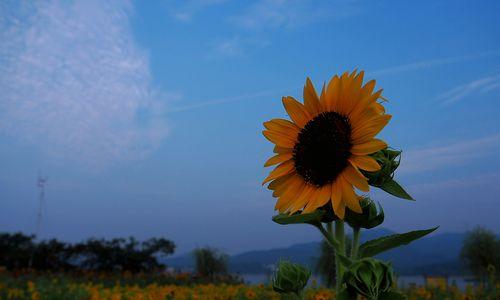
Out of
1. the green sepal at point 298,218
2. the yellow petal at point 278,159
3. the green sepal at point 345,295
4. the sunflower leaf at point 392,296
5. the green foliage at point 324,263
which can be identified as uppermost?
the green foliage at point 324,263

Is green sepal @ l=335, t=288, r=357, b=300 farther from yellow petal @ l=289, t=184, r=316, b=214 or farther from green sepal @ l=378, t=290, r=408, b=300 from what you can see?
yellow petal @ l=289, t=184, r=316, b=214

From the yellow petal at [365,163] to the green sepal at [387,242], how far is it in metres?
0.21

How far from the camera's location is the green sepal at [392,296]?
143cm

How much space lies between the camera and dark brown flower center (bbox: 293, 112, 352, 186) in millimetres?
1598

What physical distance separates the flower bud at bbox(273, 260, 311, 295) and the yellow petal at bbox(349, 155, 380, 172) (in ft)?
1.42

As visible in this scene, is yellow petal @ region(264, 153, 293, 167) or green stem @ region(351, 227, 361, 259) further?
yellow petal @ region(264, 153, 293, 167)

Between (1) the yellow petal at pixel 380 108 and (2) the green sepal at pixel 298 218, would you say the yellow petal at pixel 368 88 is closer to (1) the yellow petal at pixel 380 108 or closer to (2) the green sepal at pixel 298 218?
(1) the yellow petal at pixel 380 108

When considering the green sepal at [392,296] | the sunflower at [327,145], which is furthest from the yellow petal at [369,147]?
the green sepal at [392,296]

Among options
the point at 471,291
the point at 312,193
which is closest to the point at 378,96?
the point at 312,193

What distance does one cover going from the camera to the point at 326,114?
5.47ft

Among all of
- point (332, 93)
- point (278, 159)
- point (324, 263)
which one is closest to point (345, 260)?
point (278, 159)

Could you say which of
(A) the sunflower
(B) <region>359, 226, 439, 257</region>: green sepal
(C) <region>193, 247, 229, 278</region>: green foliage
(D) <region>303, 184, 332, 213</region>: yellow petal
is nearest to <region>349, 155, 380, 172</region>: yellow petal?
(A) the sunflower

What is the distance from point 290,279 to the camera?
67.3 inches

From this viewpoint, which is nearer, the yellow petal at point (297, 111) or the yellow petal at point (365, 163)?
the yellow petal at point (365, 163)
